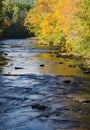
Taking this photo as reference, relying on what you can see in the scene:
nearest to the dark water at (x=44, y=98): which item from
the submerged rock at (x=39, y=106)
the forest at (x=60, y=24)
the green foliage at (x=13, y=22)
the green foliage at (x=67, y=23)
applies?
the submerged rock at (x=39, y=106)

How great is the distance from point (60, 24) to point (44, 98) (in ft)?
131

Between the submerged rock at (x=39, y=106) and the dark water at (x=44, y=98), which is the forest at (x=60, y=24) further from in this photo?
the submerged rock at (x=39, y=106)

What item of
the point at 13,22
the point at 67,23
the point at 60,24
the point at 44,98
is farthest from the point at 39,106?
the point at 13,22

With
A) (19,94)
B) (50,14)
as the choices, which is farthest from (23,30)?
(19,94)

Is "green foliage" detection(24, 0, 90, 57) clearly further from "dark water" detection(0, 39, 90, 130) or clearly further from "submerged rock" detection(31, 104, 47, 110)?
"submerged rock" detection(31, 104, 47, 110)

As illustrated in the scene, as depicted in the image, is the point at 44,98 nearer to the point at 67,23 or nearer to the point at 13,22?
the point at 67,23

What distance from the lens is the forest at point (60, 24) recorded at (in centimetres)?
4244

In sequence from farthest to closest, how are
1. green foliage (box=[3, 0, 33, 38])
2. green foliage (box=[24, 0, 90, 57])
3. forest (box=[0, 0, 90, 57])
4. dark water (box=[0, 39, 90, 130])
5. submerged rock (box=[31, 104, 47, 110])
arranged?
green foliage (box=[3, 0, 33, 38])
forest (box=[0, 0, 90, 57])
green foliage (box=[24, 0, 90, 57])
submerged rock (box=[31, 104, 47, 110])
dark water (box=[0, 39, 90, 130])

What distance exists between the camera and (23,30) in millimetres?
129750

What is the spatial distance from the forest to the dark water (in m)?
6.00

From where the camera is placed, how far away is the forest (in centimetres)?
4244

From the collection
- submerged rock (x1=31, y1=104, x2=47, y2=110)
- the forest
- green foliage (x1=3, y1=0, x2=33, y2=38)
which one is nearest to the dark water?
submerged rock (x1=31, y1=104, x2=47, y2=110)

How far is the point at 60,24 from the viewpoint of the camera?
62844mm

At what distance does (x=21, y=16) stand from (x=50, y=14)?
241 feet
